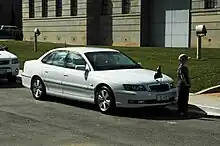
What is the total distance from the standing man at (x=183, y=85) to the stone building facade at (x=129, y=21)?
1712 cm

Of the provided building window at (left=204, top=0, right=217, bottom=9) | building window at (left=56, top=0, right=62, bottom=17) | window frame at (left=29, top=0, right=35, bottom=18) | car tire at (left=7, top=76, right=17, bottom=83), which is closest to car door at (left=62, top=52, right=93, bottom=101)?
car tire at (left=7, top=76, right=17, bottom=83)

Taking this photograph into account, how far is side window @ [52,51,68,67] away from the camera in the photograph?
11781 mm

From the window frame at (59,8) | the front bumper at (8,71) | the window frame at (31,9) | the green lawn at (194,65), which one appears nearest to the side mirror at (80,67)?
the green lawn at (194,65)

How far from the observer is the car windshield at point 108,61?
432 inches

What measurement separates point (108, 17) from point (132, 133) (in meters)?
26.7

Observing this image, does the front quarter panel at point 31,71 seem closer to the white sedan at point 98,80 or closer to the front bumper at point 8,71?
the white sedan at point 98,80

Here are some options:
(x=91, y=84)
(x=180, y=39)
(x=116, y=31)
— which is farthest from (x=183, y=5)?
(x=91, y=84)

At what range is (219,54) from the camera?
20312 mm

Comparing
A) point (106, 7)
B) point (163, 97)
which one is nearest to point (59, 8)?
point (106, 7)

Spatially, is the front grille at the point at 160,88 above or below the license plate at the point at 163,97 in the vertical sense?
above

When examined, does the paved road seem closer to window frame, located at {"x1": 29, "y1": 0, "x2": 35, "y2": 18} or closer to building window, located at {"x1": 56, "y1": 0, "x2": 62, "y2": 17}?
building window, located at {"x1": 56, "y1": 0, "x2": 62, "y2": 17}

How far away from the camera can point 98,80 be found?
34.3 ft

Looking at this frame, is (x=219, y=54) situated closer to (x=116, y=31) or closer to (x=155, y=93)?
(x=155, y=93)

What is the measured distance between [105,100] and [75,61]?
1.53 meters
